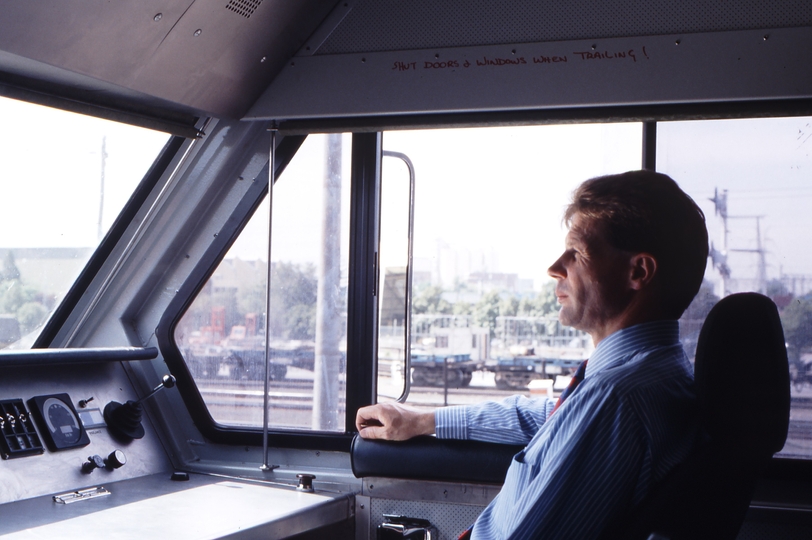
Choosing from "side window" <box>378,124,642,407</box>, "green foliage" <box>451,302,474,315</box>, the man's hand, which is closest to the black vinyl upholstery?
"side window" <box>378,124,642,407</box>

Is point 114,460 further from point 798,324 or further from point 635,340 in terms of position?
point 798,324

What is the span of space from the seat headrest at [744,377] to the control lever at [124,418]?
5.99 feet

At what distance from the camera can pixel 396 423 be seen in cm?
219

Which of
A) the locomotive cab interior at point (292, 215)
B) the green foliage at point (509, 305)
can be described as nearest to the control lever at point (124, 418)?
the locomotive cab interior at point (292, 215)

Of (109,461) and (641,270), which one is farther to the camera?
(109,461)

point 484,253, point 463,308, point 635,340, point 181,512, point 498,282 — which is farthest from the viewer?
point 463,308

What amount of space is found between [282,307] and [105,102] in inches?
37.4

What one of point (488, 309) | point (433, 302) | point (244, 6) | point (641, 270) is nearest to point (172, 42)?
point (244, 6)

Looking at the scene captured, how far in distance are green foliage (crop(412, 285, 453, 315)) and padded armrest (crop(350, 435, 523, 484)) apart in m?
12.6

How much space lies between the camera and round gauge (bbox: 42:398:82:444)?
2.37 m

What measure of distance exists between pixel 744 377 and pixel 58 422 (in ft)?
6.49

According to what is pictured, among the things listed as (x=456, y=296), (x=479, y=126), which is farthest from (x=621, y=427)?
(x=456, y=296)

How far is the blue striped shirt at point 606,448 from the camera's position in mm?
1382

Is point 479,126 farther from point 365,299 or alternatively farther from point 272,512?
point 272,512
